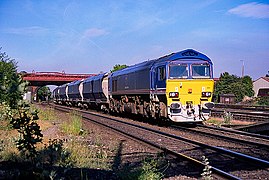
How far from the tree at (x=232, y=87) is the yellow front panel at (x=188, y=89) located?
50908 millimetres

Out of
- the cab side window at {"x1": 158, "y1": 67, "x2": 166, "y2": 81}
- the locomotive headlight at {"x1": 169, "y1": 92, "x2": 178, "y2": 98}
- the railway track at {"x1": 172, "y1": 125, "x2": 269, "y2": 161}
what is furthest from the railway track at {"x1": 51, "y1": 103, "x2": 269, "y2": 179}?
the cab side window at {"x1": 158, "y1": 67, "x2": 166, "y2": 81}

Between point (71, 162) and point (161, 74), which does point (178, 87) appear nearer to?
point (161, 74)

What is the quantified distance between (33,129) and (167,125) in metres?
13.6

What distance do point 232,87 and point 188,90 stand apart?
5954 centimetres

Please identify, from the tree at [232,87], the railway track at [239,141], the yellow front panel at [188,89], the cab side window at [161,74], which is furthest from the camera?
the tree at [232,87]

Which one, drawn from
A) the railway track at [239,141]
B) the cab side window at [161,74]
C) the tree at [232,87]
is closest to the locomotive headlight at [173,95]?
the cab side window at [161,74]

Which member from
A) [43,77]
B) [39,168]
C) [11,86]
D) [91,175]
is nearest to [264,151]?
[91,175]

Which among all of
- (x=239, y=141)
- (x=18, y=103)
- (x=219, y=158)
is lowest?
(x=219, y=158)

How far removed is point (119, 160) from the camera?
32.1ft

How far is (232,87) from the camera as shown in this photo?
74312mm

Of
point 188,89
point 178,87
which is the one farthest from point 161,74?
point 188,89

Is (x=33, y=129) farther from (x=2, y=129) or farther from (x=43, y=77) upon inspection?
(x=43, y=77)

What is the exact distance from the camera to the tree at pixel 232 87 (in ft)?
240

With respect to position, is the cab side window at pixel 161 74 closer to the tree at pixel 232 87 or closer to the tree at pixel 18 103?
the tree at pixel 18 103
